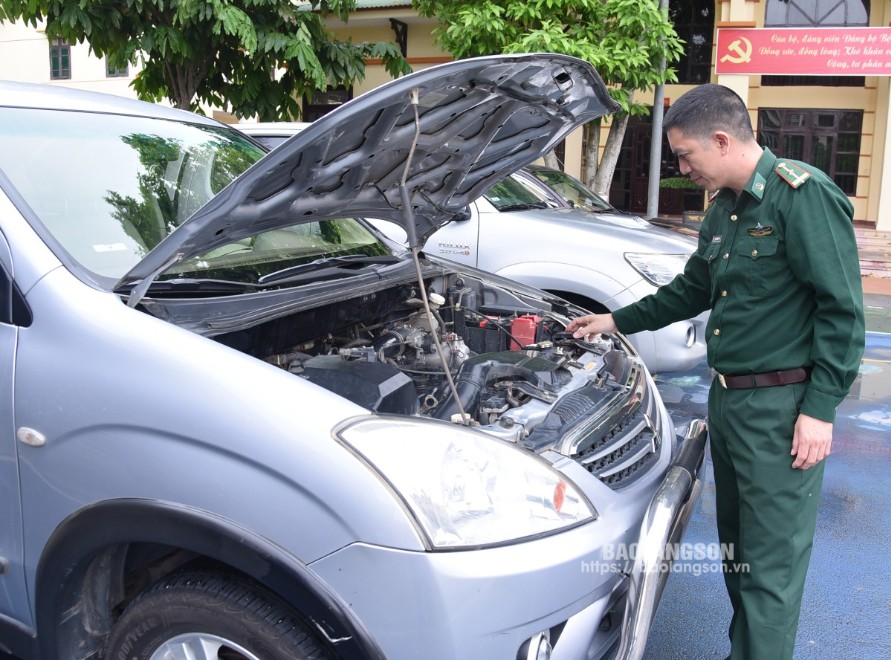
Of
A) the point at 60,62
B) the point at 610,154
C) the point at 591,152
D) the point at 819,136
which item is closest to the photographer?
the point at 610,154

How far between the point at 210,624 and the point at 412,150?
1.51 m

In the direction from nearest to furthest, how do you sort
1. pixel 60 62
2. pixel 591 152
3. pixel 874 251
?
1. pixel 591 152
2. pixel 874 251
3. pixel 60 62

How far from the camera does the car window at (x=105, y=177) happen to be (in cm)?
239

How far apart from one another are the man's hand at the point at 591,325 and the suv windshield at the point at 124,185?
39.4 inches

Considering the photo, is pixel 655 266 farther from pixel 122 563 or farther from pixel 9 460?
pixel 9 460

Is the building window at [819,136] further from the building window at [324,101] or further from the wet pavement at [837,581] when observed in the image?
the wet pavement at [837,581]

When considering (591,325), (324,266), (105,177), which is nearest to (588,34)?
(591,325)

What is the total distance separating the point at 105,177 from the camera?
8.71 ft

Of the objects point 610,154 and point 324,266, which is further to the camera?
point 610,154

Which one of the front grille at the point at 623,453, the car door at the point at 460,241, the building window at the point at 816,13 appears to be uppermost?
the building window at the point at 816,13

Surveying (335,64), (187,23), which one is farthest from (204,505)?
(335,64)

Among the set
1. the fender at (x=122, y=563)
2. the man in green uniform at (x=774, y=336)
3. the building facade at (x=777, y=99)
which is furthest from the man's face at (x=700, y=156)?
the building facade at (x=777, y=99)

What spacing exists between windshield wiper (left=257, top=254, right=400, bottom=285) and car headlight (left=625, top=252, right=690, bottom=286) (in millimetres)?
2358

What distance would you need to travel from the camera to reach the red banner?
47.3ft
